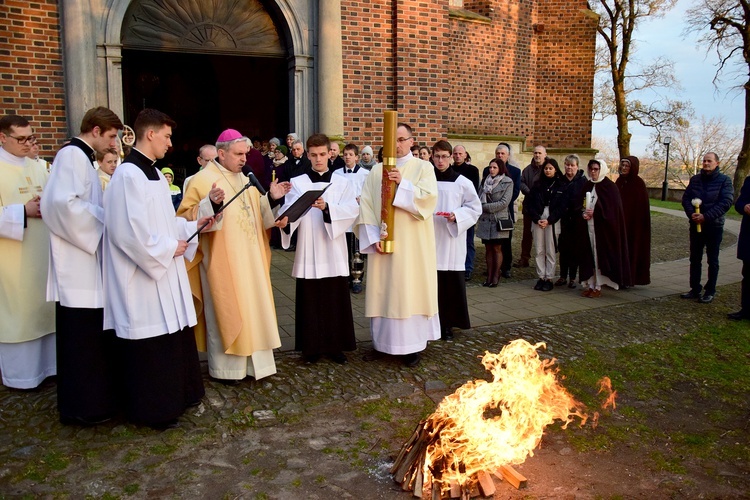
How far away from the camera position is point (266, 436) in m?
4.03

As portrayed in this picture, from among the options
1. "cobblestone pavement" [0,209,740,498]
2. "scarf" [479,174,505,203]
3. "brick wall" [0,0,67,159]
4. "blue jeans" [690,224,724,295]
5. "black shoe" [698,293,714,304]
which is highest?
"brick wall" [0,0,67,159]

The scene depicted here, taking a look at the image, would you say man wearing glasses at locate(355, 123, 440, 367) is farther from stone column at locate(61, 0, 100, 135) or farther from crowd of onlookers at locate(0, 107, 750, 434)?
stone column at locate(61, 0, 100, 135)

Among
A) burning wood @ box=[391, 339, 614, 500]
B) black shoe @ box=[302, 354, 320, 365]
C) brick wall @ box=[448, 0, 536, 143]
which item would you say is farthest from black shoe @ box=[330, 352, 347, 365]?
brick wall @ box=[448, 0, 536, 143]

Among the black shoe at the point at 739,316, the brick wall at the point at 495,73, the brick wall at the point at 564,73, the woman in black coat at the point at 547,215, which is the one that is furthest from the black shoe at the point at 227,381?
the brick wall at the point at 564,73

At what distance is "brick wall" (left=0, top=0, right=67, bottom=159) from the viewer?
26.1 ft

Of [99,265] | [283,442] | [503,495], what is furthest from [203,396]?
[503,495]

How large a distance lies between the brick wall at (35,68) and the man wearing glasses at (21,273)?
160 inches

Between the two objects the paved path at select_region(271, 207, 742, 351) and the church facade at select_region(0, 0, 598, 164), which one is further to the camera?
the church facade at select_region(0, 0, 598, 164)

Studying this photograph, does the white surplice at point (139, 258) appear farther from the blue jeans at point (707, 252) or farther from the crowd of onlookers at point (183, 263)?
the blue jeans at point (707, 252)

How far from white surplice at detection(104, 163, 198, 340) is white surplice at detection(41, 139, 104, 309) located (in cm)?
14

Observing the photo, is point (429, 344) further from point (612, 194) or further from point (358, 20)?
point (358, 20)

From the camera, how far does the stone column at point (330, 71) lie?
9.77m

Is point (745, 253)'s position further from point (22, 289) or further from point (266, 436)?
point (22, 289)

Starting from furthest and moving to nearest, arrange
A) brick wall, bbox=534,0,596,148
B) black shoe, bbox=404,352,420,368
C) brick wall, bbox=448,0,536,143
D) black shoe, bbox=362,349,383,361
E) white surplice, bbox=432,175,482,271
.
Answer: brick wall, bbox=534,0,596,148
brick wall, bbox=448,0,536,143
white surplice, bbox=432,175,482,271
black shoe, bbox=362,349,383,361
black shoe, bbox=404,352,420,368
